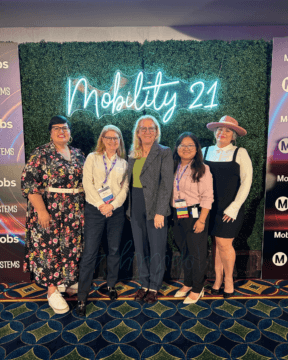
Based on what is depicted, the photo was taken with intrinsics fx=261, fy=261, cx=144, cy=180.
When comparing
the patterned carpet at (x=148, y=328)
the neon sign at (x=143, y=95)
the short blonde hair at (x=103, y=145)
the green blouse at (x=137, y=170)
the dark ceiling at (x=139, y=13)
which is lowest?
the patterned carpet at (x=148, y=328)

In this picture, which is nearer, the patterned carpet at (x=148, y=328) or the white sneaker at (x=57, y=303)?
the patterned carpet at (x=148, y=328)

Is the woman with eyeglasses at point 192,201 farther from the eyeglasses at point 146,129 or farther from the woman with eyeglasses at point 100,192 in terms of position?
the woman with eyeglasses at point 100,192

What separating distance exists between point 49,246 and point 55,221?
0.89 feet

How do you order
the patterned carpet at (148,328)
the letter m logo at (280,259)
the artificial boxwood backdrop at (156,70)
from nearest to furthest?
the patterned carpet at (148,328)
the artificial boxwood backdrop at (156,70)
the letter m logo at (280,259)

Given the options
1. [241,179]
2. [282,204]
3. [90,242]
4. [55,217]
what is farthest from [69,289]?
[282,204]

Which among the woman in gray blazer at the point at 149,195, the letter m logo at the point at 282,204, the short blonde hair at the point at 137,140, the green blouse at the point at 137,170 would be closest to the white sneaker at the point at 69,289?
the woman in gray blazer at the point at 149,195

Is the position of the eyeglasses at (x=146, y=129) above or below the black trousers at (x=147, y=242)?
above

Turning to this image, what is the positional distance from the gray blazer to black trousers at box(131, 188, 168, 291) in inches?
3.7

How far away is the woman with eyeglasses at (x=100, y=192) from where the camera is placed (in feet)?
8.53

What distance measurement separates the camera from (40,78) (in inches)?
126

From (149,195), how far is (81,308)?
1.33 m

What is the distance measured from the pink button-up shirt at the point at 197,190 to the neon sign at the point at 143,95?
975 millimetres

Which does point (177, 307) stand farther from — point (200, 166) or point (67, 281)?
point (200, 166)

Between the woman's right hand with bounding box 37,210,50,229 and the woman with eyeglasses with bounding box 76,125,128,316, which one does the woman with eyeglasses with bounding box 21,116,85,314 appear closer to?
the woman's right hand with bounding box 37,210,50,229
